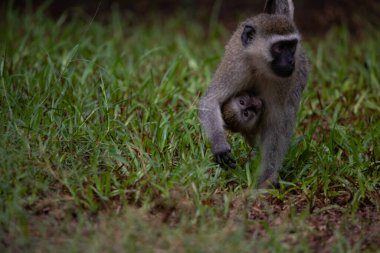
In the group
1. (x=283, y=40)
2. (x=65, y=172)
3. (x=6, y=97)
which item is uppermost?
(x=283, y=40)

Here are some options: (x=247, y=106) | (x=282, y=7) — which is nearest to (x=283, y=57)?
(x=247, y=106)

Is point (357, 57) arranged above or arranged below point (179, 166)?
→ above

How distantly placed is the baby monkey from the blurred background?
16.9ft

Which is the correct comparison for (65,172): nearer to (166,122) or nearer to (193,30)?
(166,122)

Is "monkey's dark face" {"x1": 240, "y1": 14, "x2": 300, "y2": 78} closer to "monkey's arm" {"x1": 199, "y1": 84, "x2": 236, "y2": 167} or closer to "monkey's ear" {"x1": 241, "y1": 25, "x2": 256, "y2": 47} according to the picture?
"monkey's ear" {"x1": 241, "y1": 25, "x2": 256, "y2": 47}

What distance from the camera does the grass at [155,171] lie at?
450 cm

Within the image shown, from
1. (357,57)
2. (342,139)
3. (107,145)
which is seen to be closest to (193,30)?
(357,57)

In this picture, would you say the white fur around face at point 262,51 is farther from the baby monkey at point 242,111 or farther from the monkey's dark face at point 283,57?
the baby monkey at point 242,111

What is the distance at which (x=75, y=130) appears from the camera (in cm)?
574

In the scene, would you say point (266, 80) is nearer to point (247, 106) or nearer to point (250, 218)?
point (247, 106)

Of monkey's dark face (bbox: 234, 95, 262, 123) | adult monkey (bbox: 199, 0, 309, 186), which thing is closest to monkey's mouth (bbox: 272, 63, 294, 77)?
adult monkey (bbox: 199, 0, 309, 186)

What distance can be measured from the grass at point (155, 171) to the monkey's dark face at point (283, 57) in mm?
880

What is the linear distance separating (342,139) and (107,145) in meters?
2.49

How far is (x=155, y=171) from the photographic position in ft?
17.6
